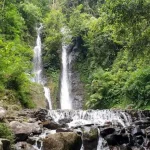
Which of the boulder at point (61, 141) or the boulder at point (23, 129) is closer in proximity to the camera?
the boulder at point (61, 141)

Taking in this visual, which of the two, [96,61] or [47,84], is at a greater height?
[96,61]

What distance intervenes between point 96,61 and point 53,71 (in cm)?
537

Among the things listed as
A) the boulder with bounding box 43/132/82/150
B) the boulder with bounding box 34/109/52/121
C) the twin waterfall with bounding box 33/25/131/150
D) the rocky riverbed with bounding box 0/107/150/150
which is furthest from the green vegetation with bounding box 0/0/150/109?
the boulder with bounding box 43/132/82/150

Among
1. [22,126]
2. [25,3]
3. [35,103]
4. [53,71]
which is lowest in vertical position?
[22,126]

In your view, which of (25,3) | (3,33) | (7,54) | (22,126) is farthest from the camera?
(25,3)

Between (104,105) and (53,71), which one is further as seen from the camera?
(53,71)

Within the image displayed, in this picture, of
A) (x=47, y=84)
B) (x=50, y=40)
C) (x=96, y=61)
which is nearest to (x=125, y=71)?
(x=96, y=61)

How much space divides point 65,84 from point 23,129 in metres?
18.4

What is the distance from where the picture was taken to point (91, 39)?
94.2ft

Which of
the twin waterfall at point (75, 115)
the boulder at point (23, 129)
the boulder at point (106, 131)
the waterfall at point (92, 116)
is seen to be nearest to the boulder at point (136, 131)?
the boulder at point (106, 131)

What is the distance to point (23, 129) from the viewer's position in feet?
35.9

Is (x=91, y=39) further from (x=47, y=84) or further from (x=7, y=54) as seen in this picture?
(x=7, y=54)

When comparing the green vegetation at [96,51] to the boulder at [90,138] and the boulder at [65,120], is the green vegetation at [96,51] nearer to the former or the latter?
the boulder at [90,138]

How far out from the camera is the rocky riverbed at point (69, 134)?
987 cm
